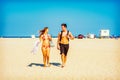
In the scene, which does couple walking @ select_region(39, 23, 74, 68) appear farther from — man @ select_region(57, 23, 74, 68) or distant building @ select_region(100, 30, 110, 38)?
distant building @ select_region(100, 30, 110, 38)

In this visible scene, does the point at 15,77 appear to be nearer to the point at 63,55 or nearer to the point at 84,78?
the point at 84,78

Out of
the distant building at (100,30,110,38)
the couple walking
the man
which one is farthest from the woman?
the distant building at (100,30,110,38)

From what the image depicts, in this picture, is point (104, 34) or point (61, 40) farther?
point (104, 34)

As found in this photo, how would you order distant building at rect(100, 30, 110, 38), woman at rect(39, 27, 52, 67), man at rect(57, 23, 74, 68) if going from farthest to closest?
distant building at rect(100, 30, 110, 38) → woman at rect(39, 27, 52, 67) → man at rect(57, 23, 74, 68)

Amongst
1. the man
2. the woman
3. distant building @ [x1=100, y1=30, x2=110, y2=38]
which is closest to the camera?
the man

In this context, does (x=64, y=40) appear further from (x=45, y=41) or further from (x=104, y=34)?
(x=104, y=34)

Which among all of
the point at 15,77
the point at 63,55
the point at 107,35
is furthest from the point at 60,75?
the point at 107,35

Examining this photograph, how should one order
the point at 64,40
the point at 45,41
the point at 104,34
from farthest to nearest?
the point at 104,34 < the point at 45,41 < the point at 64,40

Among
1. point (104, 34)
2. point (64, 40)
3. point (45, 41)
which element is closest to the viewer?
point (64, 40)

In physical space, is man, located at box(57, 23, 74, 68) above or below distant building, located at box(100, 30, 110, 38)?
below

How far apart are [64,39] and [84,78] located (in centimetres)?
304

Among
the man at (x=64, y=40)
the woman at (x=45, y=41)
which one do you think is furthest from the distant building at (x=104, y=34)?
the man at (x=64, y=40)

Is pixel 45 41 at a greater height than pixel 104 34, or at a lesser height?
lesser

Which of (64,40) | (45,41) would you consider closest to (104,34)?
(45,41)
